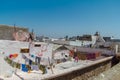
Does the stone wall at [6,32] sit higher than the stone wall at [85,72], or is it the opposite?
the stone wall at [6,32]

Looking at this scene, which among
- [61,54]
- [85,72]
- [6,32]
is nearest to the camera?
[85,72]

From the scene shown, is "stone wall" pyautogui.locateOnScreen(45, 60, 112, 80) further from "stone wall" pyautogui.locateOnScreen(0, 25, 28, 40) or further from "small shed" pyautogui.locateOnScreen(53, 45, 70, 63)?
"small shed" pyautogui.locateOnScreen(53, 45, 70, 63)

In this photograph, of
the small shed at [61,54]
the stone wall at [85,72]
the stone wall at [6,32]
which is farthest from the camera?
the small shed at [61,54]

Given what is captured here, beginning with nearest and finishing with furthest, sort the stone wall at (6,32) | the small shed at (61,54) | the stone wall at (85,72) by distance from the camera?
the stone wall at (85,72) → the stone wall at (6,32) → the small shed at (61,54)

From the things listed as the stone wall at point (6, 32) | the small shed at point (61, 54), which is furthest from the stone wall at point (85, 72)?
the small shed at point (61, 54)

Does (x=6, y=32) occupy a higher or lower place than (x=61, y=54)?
higher

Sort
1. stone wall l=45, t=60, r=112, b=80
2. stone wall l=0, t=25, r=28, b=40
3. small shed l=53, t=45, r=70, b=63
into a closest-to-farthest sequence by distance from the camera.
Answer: stone wall l=45, t=60, r=112, b=80, stone wall l=0, t=25, r=28, b=40, small shed l=53, t=45, r=70, b=63

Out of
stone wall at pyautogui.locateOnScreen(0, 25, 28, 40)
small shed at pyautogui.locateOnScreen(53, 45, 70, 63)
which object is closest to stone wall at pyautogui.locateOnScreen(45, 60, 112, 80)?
stone wall at pyautogui.locateOnScreen(0, 25, 28, 40)

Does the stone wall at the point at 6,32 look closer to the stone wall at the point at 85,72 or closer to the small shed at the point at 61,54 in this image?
the small shed at the point at 61,54

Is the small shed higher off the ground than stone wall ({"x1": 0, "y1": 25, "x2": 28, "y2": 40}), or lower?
lower

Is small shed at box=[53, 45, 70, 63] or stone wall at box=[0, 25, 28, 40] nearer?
stone wall at box=[0, 25, 28, 40]

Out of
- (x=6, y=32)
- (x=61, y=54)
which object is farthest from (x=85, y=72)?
(x=61, y=54)

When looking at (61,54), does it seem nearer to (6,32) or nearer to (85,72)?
(6,32)

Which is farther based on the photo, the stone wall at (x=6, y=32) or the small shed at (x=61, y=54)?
the small shed at (x=61, y=54)
